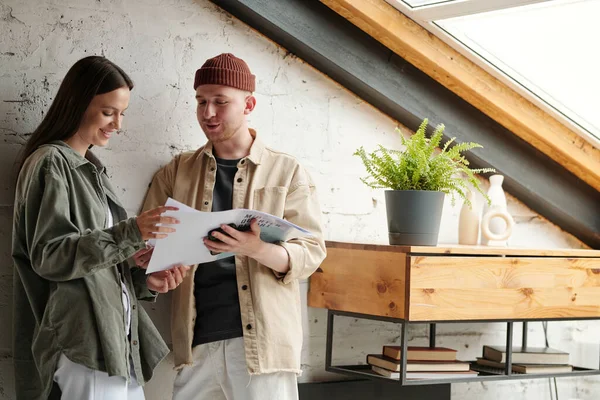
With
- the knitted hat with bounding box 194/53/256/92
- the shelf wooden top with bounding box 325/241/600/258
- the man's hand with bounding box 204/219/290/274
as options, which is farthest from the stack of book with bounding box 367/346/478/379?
the knitted hat with bounding box 194/53/256/92

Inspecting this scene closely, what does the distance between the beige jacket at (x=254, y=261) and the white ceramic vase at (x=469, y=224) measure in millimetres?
873

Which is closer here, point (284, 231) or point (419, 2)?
point (284, 231)

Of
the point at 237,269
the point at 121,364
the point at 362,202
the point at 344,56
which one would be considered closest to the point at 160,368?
the point at 237,269

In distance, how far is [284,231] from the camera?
7.93ft

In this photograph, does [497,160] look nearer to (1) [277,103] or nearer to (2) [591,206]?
(2) [591,206]

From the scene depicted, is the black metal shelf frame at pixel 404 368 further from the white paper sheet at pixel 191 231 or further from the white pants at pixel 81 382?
the white pants at pixel 81 382

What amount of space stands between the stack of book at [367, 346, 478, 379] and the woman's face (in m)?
1.41

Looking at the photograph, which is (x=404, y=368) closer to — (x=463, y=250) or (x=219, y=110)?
(x=463, y=250)

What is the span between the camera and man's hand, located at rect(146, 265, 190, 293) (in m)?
2.46

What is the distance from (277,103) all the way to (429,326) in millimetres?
1229

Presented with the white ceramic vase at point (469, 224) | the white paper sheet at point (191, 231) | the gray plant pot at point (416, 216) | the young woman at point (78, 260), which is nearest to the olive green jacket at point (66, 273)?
the young woman at point (78, 260)

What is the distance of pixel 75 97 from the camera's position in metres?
2.27

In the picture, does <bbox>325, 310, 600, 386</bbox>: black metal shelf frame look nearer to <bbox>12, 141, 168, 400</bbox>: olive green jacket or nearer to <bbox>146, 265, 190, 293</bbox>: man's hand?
<bbox>146, 265, 190, 293</bbox>: man's hand

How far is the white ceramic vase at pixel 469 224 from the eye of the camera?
10.9 feet
